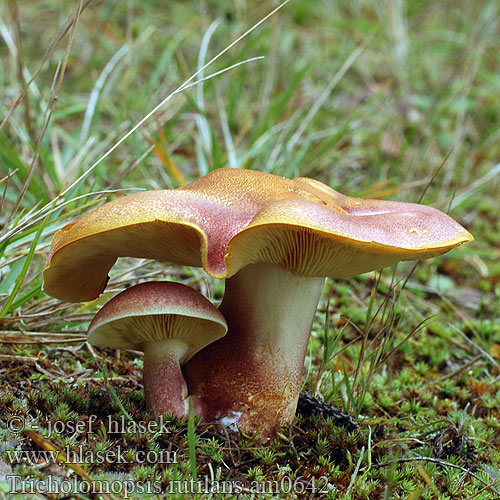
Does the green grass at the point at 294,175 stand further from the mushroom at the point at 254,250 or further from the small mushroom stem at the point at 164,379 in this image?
the mushroom at the point at 254,250

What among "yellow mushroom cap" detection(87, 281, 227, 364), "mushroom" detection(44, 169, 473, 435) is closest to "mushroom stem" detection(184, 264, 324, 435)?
"mushroom" detection(44, 169, 473, 435)

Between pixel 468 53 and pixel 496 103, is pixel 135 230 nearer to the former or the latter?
pixel 496 103

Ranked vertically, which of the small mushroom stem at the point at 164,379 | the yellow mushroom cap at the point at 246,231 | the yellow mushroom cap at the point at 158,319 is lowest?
the small mushroom stem at the point at 164,379

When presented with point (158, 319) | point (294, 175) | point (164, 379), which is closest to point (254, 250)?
point (158, 319)

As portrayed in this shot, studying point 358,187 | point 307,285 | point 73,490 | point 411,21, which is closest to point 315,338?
point 307,285

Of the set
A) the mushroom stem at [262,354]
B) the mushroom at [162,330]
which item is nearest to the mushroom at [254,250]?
the mushroom stem at [262,354]

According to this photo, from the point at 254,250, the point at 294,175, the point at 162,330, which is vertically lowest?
the point at 162,330

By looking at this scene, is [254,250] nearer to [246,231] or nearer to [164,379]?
[246,231]
